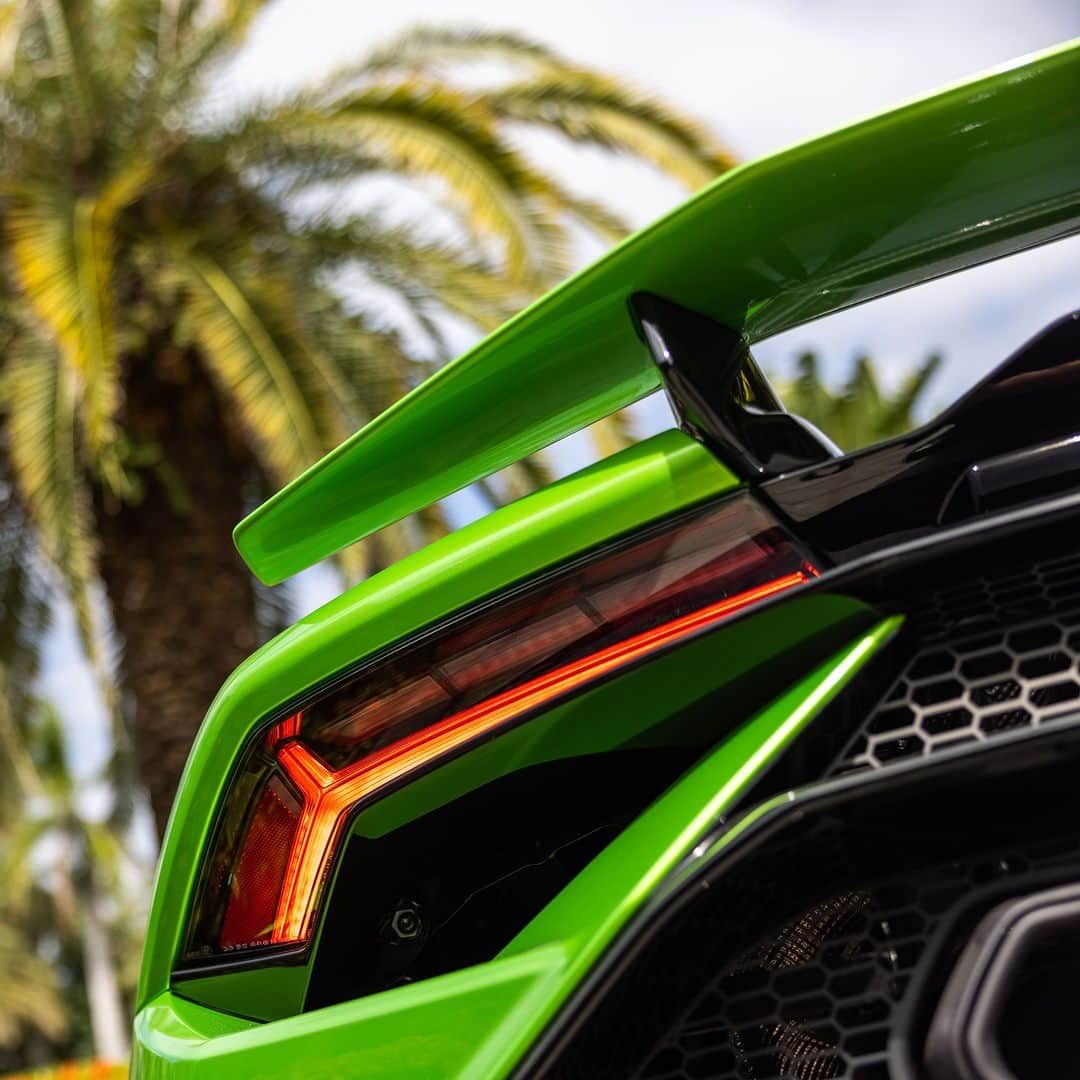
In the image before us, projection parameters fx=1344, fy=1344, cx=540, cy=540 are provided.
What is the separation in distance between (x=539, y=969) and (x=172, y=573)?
7795 mm

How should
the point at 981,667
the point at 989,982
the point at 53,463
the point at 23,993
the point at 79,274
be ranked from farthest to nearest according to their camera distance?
1. the point at 23,993
2. the point at 53,463
3. the point at 79,274
4. the point at 981,667
5. the point at 989,982

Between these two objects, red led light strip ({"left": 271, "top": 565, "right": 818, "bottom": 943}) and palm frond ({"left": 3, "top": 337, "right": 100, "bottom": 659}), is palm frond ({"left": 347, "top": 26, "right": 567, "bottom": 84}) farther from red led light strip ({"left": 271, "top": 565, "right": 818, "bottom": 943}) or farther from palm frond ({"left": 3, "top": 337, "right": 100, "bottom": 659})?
red led light strip ({"left": 271, "top": 565, "right": 818, "bottom": 943})

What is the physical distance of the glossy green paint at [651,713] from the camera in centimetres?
104

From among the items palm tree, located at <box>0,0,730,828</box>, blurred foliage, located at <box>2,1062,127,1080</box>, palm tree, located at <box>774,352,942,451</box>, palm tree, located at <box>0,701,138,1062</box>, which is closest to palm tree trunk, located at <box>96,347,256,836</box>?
palm tree, located at <box>0,0,730,828</box>

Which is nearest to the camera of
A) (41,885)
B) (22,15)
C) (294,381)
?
(294,381)

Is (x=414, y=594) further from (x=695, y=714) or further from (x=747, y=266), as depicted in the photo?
(x=747, y=266)

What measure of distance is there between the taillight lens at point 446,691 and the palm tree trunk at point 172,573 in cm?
717

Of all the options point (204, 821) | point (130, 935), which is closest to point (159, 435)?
point (204, 821)

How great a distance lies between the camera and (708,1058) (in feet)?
3.24

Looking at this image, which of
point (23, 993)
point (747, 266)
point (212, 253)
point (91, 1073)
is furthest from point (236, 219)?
point (23, 993)

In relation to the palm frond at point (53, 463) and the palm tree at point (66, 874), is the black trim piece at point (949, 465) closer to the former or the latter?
the palm frond at point (53, 463)

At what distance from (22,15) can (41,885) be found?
1441 inches

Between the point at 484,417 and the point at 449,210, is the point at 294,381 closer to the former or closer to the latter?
the point at 449,210

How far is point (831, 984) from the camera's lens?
37.9 inches
